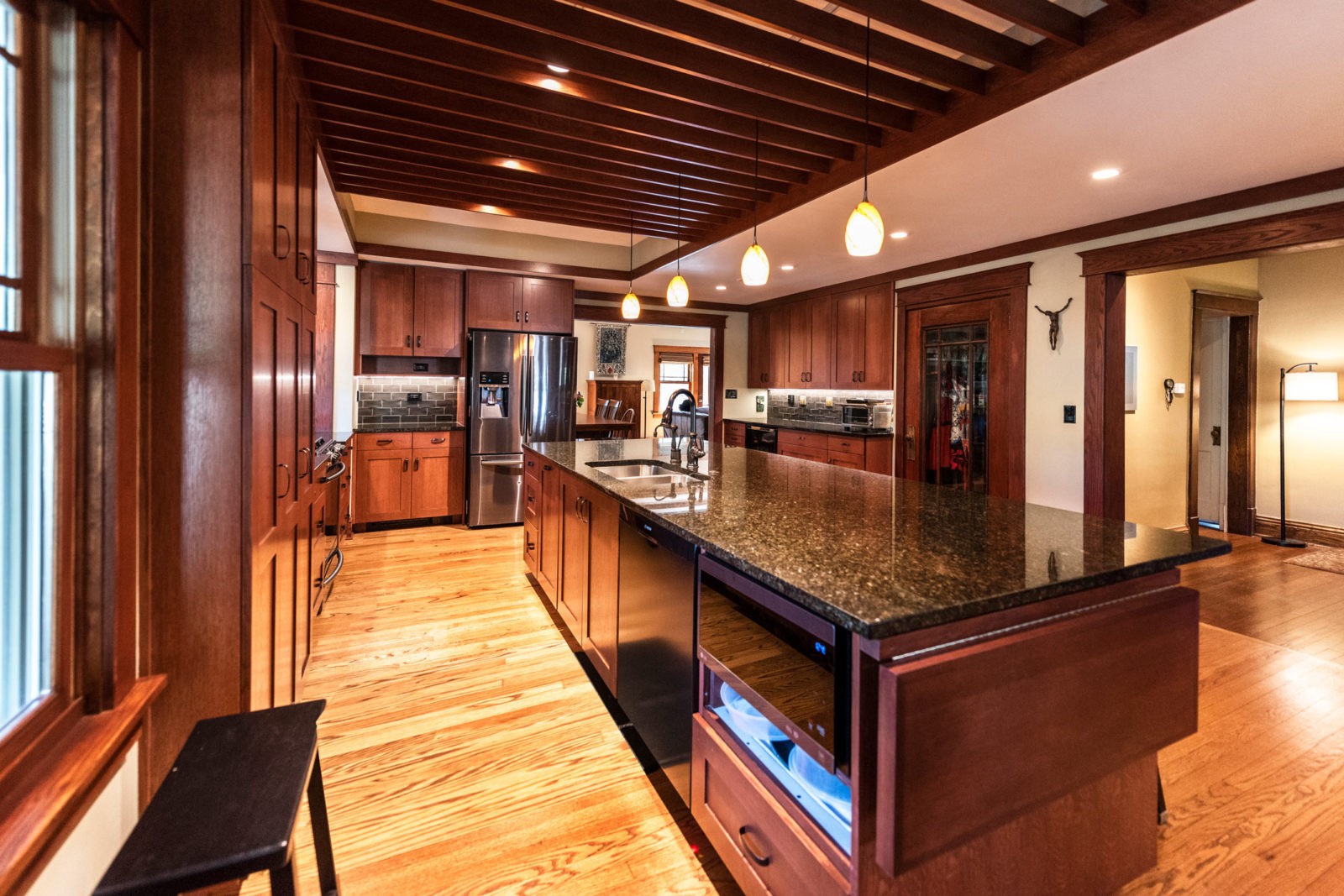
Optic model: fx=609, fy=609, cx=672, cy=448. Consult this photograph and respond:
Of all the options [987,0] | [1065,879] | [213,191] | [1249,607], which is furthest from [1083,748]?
[1249,607]

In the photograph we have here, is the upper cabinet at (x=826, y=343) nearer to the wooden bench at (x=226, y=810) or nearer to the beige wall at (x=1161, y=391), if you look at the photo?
the beige wall at (x=1161, y=391)

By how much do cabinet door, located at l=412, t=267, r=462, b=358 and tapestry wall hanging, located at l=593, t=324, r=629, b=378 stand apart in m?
5.29

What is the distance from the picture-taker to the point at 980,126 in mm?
2492

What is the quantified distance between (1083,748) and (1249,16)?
6.85 feet

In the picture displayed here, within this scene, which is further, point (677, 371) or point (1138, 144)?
point (677, 371)

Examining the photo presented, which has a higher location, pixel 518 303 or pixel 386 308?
pixel 518 303

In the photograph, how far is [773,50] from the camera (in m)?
2.24

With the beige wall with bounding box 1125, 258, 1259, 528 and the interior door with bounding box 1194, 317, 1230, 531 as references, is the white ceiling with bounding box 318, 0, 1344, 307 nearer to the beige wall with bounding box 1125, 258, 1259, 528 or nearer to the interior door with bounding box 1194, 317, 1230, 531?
the beige wall with bounding box 1125, 258, 1259, 528

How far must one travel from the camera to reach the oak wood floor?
5.06ft

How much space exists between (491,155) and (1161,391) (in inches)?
208

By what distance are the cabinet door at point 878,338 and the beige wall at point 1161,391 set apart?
173 cm

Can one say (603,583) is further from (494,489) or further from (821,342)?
(821,342)

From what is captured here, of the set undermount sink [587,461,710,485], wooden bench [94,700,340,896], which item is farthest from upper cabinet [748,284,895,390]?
wooden bench [94,700,340,896]

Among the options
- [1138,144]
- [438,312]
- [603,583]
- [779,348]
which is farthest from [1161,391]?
[438,312]
